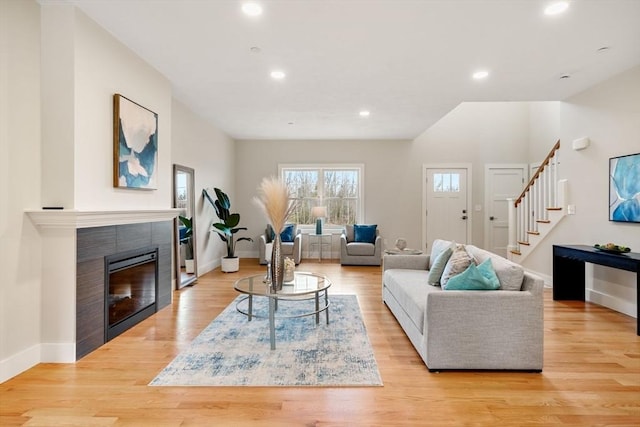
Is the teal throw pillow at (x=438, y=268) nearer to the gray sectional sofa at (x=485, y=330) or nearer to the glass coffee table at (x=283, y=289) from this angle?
the gray sectional sofa at (x=485, y=330)

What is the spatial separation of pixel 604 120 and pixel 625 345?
8.98 ft

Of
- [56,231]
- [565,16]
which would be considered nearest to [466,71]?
[565,16]

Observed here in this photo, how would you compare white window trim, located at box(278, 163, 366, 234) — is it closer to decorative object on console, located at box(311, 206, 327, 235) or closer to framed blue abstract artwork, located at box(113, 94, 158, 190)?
decorative object on console, located at box(311, 206, 327, 235)

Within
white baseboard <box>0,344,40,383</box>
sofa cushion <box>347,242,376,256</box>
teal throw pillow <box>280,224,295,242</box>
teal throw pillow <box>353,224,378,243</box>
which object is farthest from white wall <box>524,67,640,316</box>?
white baseboard <box>0,344,40,383</box>

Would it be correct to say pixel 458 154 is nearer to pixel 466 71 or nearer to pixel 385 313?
pixel 466 71

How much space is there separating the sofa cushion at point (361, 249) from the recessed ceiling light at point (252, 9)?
4730 millimetres

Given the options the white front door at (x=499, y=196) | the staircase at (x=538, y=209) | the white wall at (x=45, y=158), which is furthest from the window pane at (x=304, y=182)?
the white wall at (x=45, y=158)

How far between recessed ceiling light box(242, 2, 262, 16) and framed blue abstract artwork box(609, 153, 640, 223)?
4.20m

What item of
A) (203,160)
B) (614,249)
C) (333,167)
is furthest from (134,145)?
(614,249)

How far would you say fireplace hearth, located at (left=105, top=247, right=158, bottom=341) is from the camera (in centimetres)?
295

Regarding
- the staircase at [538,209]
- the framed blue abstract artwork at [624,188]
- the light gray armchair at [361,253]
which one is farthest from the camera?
the light gray armchair at [361,253]

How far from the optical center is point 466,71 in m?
3.69

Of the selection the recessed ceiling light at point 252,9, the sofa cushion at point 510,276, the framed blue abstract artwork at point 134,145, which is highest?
the recessed ceiling light at point 252,9

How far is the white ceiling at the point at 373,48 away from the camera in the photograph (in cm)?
255
